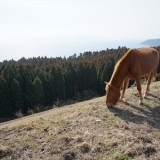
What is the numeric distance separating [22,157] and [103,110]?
193 inches

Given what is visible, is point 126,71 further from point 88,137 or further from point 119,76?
point 88,137

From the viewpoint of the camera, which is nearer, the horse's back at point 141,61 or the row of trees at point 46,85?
the horse's back at point 141,61

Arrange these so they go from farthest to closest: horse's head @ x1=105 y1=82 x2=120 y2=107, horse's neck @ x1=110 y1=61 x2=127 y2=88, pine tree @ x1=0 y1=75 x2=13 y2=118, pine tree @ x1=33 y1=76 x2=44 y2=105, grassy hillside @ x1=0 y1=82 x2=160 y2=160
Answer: pine tree @ x1=33 y1=76 x2=44 y2=105 → pine tree @ x1=0 y1=75 x2=13 y2=118 → horse's neck @ x1=110 y1=61 x2=127 y2=88 → horse's head @ x1=105 y1=82 x2=120 y2=107 → grassy hillside @ x1=0 y1=82 x2=160 y2=160

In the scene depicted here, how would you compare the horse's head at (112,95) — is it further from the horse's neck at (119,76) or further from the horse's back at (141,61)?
the horse's back at (141,61)

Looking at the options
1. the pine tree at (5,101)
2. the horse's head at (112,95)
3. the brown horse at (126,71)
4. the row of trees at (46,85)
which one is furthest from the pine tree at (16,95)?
the horse's head at (112,95)

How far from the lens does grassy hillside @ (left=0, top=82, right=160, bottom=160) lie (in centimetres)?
749

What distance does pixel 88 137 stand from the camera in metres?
8.41

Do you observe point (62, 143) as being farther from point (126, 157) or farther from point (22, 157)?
point (126, 157)

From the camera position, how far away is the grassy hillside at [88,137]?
749 centimetres

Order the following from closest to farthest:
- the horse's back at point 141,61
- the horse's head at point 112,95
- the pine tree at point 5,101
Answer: the horse's head at point 112,95
the horse's back at point 141,61
the pine tree at point 5,101

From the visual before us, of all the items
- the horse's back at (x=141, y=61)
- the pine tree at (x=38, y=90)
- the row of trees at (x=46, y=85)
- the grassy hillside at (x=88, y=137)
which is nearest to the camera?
the grassy hillside at (x=88, y=137)

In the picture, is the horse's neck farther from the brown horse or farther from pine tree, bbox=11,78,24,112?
pine tree, bbox=11,78,24,112

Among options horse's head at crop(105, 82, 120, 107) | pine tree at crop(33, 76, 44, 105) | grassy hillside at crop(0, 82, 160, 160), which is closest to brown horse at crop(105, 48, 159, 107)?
horse's head at crop(105, 82, 120, 107)

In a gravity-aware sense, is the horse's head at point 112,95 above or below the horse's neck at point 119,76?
below
